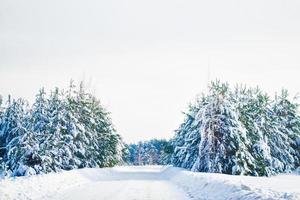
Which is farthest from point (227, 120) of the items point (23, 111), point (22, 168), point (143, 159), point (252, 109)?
point (143, 159)

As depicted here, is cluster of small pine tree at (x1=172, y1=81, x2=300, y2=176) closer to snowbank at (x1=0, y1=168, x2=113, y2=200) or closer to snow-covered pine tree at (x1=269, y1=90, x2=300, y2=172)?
snow-covered pine tree at (x1=269, y1=90, x2=300, y2=172)

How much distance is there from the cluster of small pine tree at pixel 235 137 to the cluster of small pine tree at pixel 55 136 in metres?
12.0

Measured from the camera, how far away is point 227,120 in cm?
4097

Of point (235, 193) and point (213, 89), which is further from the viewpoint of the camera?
point (213, 89)

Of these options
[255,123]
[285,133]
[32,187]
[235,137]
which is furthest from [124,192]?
[285,133]

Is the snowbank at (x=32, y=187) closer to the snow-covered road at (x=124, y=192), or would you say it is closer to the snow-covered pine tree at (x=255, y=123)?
the snow-covered road at (x=124, y=192)

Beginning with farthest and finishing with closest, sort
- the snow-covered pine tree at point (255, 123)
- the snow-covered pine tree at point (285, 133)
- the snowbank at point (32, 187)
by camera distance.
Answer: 1. the snow-covered pine tree at point (285, 133)
2. the snow-covered pine tree at point (255, 123)
3. the snowbank at point (32, 187)

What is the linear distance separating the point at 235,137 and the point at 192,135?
21.8 feet

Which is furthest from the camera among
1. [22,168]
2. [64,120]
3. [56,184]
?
[64,120]

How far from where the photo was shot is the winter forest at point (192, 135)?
128ft

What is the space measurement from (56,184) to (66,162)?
20.0 metres

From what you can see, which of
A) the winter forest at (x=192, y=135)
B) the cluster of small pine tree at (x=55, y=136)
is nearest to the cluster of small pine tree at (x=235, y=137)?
the winter forest at (x=192, y=135)

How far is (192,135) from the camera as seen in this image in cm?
4506

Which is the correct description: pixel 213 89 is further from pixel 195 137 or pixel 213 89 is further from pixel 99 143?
pixel 99 143
